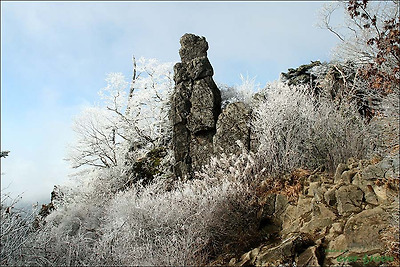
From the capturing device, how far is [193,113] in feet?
40.8

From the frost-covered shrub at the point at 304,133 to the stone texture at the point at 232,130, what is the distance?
1.25 feet

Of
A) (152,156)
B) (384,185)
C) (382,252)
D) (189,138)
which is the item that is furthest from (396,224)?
(152,156)

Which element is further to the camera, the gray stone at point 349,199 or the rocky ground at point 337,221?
the gray stone at point 349,199

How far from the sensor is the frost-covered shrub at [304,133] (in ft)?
25.3

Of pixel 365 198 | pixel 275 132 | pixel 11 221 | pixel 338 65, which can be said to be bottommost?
pixel 365 198

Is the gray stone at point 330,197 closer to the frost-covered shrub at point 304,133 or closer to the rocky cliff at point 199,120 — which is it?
the frost-covered shrub at point 304,133

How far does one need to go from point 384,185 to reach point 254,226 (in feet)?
7.99

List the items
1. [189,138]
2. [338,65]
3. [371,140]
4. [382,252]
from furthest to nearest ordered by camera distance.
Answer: [338,65]
[189,138]
[371,140]
[382,252]

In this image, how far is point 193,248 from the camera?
19.0 ft

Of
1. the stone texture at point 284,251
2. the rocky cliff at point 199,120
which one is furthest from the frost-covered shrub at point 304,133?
the stone texture at point 284,251

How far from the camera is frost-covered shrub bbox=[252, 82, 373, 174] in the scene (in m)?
7.73

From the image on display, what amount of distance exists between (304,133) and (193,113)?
178 inches

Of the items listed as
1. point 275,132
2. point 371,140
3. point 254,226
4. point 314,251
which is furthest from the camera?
point 275,132

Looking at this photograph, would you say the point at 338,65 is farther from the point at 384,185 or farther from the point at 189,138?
the point at 384,185
